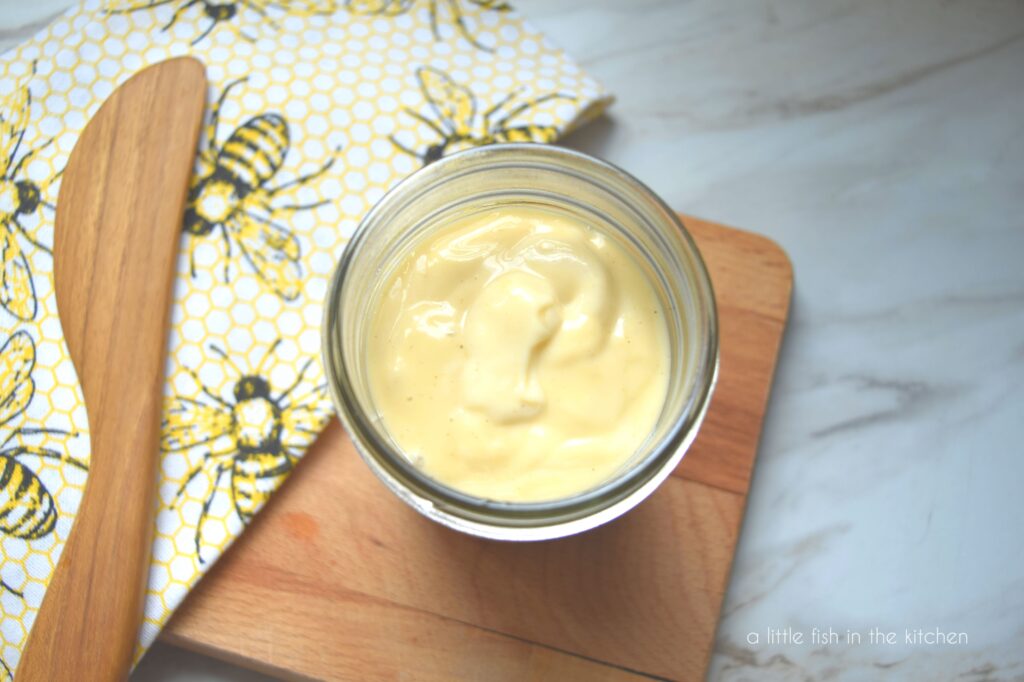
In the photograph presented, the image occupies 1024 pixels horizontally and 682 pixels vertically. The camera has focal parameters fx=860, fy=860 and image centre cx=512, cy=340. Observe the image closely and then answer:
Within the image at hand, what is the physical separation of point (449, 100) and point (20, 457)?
0.59 m

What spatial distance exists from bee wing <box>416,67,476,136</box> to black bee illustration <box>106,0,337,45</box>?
147mm

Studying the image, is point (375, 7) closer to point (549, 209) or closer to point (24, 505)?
point (549, 209)

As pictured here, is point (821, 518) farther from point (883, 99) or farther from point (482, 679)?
point (883, 99)

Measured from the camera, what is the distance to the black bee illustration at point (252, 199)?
93 cm

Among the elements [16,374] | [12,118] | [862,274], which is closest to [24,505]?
[16,374]

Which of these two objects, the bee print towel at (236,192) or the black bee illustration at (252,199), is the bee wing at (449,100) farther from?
the black bee illustration at (252,199)

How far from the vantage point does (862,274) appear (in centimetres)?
106

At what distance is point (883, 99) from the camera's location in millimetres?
1110

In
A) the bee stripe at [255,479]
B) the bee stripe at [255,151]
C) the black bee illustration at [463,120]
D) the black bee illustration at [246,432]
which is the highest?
the bee stripe at [255,151]

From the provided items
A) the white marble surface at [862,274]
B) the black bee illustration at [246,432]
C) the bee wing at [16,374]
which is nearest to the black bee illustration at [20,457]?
the bee wing at [16,374]

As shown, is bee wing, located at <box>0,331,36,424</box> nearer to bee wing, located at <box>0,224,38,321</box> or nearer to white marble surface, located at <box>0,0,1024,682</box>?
bee wing, located at <box>0,224,38,321</box>

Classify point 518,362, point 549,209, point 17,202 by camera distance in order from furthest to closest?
point 17,202
point 549,209
point 518,362

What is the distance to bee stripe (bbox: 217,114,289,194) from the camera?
0.95 m

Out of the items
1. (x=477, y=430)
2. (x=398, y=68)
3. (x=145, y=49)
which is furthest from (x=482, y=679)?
(x=145, y=49)
